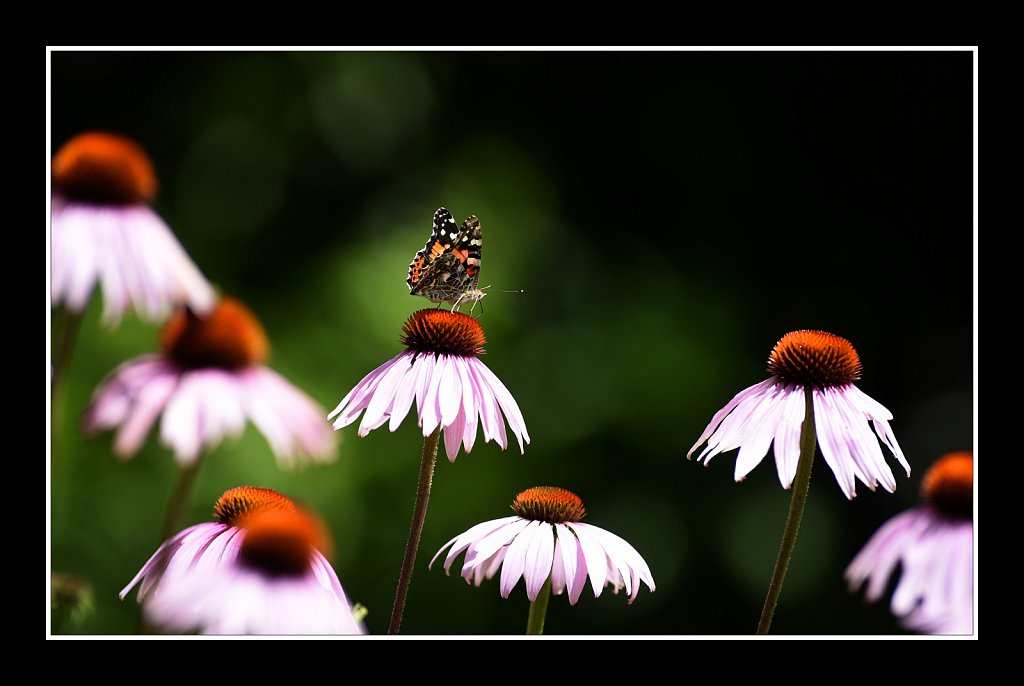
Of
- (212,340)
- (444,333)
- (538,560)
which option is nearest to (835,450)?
(538,560)

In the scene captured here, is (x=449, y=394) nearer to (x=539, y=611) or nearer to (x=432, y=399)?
(x=432, y=399)

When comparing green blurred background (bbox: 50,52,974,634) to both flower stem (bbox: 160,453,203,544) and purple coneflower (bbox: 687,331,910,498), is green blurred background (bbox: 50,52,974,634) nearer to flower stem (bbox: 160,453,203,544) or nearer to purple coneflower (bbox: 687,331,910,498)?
purple coneflower (bbox: 687,331,910,498)

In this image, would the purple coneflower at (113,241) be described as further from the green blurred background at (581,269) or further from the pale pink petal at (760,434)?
the pale pink petal at (760,434)

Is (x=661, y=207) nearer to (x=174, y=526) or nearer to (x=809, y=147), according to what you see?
(x=809, y=147)

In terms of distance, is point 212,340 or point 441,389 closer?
point 212,340

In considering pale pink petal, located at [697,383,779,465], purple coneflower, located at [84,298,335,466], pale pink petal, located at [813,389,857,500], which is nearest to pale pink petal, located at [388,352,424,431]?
purple coneflower, located at [84,298,335,466]

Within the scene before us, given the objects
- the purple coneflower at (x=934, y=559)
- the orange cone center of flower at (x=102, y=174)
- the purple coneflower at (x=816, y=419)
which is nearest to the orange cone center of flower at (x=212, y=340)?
the orange cone center of flower at (x=102, y=174)

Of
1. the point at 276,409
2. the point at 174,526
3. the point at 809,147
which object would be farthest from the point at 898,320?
the point at 174,526
